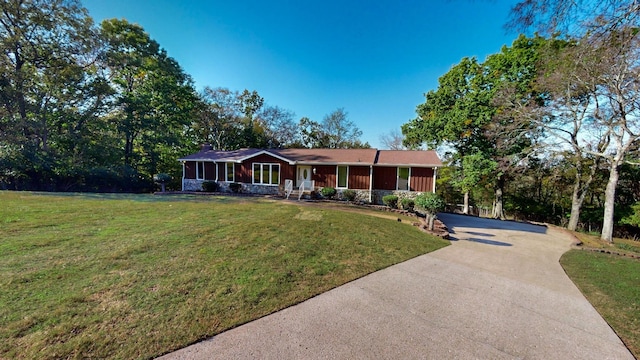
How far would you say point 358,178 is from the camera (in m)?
15.8

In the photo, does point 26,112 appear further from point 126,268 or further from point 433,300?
point 433,300

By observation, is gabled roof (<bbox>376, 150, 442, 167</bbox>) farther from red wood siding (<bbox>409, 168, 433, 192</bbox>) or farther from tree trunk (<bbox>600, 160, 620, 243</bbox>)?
tree trunk (<bbox>600, 160, 620, 243</bbox>)

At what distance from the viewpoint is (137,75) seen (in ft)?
72.4

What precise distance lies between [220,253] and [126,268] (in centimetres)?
156

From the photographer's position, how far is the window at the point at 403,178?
50.5 feet

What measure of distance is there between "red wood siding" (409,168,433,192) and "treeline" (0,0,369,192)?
20630mm

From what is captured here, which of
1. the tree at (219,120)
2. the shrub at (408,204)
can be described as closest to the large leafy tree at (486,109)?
the shrub at (408,204)

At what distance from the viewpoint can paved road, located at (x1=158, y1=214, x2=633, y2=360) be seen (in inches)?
107

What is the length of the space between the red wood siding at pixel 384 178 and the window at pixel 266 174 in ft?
22.0

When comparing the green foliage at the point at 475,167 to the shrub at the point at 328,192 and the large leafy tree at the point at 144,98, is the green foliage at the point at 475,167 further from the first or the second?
the large leafy tree at the point at 144,98

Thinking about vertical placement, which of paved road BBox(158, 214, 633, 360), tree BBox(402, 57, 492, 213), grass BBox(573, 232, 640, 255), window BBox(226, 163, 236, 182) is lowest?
grass BBox(573, 232, 640, 255)

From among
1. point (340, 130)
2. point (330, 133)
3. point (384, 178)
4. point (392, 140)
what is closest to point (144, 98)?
point (330, 133)

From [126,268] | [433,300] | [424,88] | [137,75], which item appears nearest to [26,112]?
[137,75]

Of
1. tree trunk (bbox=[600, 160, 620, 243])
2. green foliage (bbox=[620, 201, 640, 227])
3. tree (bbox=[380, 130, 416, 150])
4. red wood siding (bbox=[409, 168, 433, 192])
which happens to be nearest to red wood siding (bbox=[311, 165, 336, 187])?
red wood siding (bbox=[409, 168, 433, 192])
